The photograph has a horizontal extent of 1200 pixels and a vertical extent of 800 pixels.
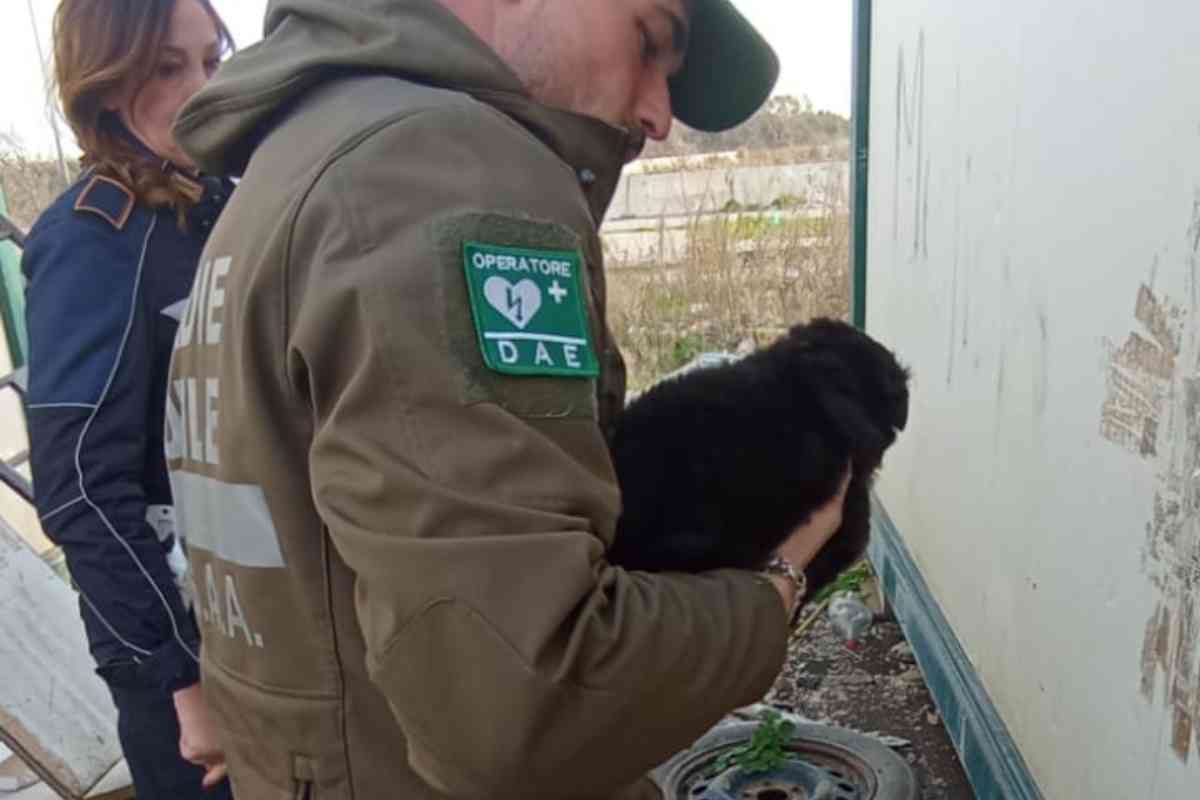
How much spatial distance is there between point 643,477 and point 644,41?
49 centimetres

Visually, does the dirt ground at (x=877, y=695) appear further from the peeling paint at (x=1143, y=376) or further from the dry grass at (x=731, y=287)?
the dry grass at (x=731, y=287)

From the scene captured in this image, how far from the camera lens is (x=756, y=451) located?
4.54ft

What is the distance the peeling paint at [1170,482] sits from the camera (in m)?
1.65

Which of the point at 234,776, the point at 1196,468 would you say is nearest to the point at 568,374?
the point at 234,776

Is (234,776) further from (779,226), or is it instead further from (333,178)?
(779,226)

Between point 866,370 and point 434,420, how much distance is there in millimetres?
743

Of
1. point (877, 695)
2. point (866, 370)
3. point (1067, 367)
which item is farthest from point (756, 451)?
point (877, 695)

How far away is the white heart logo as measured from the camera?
38.5 inches

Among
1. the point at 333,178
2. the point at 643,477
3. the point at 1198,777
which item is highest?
the point at 333,178

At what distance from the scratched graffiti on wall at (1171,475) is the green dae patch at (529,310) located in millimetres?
1025

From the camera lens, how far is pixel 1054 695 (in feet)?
7.75

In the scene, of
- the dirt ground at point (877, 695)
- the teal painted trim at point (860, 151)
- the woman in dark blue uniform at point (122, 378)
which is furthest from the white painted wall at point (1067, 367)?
the woman in dark blue uniform at point (122, 378)

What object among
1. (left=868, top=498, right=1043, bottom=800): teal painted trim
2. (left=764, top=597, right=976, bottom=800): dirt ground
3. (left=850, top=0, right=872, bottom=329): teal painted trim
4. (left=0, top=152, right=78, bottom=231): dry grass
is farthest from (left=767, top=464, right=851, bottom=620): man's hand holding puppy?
(left=0, top=152, right=78, bottom=231): dry grass

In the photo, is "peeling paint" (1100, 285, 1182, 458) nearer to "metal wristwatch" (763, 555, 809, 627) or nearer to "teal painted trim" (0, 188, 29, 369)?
"metal wristwatch" (763, 555, 809, 627)
